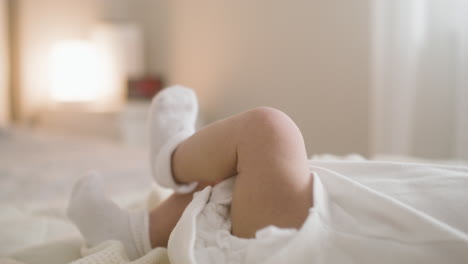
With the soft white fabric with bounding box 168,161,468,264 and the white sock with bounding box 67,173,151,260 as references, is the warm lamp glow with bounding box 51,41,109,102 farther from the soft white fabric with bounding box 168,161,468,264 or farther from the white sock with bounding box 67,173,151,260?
the soft white fabric with bounding box 168,161,468,264

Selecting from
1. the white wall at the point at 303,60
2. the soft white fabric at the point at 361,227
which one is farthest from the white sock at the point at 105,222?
the white wall at the point at 303,60

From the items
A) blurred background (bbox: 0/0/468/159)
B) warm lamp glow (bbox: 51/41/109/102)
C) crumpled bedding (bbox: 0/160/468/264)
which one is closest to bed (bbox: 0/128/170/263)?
crumpled bedding (bbox: 0/160/468/264)

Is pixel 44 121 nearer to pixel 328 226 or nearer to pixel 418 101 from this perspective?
pixel 418 101

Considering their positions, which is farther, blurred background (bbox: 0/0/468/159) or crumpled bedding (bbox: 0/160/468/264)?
blurred background (bbox: 0/0/468/159)

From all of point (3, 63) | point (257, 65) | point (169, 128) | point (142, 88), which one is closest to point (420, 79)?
point (257, 65)

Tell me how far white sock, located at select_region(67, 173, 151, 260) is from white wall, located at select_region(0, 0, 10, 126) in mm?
2861

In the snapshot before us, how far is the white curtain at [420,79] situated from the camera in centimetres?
164

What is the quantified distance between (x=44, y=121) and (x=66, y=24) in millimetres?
762

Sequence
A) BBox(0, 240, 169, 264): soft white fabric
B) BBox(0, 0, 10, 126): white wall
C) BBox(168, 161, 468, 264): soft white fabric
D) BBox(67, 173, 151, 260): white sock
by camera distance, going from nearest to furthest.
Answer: BBox(168, 161, 468, 264): soft white fabric < BBox(0, 240, 169, 264): soft white fabric < BBox(67, 173, 151, 260): white sock < BBox(0, 0, 10, 126): white wall

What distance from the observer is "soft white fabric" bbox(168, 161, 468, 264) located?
1.83 feet

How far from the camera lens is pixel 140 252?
0.77 meters

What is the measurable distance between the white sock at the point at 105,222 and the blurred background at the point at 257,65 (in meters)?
0.34

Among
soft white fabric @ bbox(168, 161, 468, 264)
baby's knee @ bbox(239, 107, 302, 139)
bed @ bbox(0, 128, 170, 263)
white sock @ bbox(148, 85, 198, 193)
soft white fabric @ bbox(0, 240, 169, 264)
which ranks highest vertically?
baby's knee @ bbox(239, 107, 302, 139)

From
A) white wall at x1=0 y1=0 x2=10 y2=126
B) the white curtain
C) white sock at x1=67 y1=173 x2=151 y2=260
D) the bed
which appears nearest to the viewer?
white sock at x1=67 y1=173 x2=151 y2=260
